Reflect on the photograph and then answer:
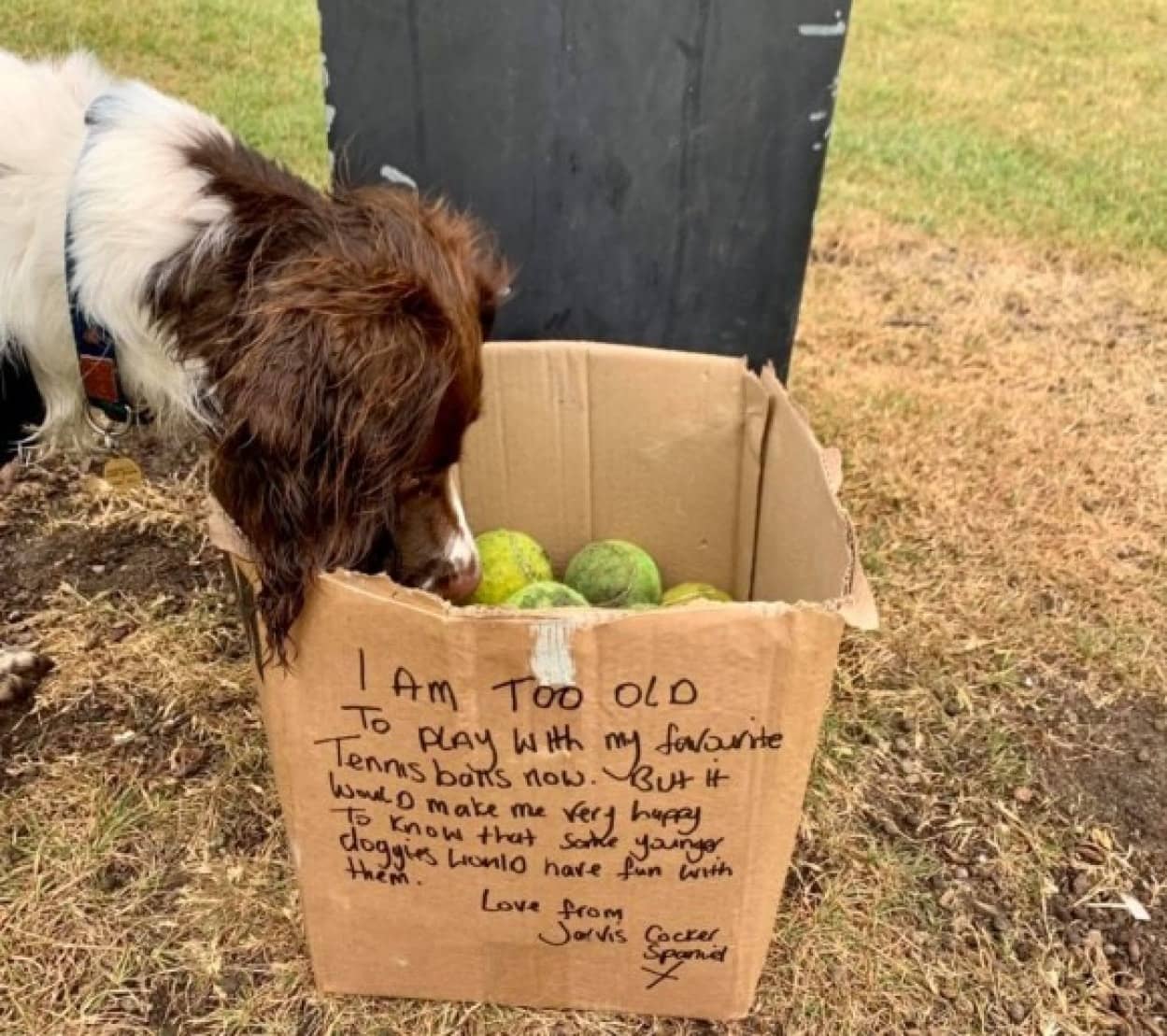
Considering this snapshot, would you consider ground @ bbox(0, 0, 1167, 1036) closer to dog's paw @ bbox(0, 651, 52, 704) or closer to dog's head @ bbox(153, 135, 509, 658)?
dog's paw @ bbox(0, 651, 52, 704)

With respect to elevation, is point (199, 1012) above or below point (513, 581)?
below

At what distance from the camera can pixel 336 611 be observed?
1.55 m

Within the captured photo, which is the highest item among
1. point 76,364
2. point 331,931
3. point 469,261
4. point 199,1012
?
point 469,261

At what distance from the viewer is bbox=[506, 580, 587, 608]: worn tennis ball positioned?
6.84 feet

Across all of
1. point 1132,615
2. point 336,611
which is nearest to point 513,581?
point 336,611

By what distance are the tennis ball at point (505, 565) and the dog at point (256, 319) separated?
0.54ft

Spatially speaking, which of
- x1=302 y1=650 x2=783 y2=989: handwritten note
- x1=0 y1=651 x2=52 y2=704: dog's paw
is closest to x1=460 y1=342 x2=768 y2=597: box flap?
x1=302 y1=650 x2=783 y2=989: handwritten note

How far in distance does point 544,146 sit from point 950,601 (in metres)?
Result: 1.43

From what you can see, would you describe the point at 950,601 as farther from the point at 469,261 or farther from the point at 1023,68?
the point at 1023,68

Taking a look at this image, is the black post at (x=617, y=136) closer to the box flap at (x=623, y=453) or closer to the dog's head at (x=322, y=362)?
the box flap at (x=623, y=453)

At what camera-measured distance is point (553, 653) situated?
152 centimetres

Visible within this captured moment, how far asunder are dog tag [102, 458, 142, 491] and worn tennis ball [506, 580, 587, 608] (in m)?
1.10

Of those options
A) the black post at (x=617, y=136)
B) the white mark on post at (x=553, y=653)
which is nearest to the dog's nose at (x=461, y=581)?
the white mark on post at (x=553, y=653)

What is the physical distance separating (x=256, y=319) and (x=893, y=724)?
1.60m
